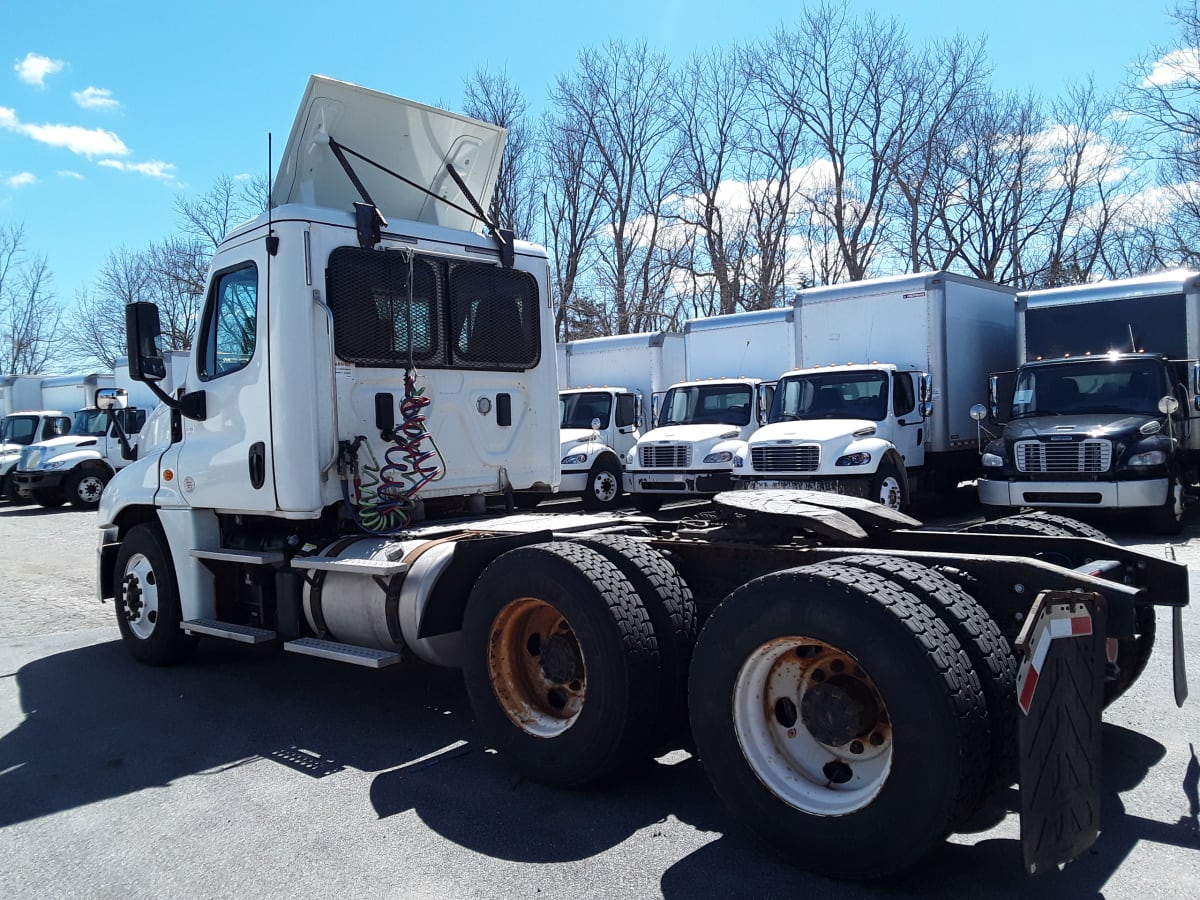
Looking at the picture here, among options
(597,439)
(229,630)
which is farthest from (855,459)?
(229,630)

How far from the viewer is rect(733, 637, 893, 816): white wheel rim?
3463 mm

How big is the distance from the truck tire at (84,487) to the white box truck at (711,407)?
13256 mm

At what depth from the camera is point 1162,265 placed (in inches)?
1328

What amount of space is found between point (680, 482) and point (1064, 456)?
545 cm

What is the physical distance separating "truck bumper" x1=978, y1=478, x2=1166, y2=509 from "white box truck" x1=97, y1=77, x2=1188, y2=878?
760 centimetres

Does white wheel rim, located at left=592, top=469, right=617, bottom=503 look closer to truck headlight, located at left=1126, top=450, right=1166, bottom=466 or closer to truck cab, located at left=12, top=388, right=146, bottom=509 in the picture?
truck headlight, located at left=1126, top=450, right=1166, bottom=466

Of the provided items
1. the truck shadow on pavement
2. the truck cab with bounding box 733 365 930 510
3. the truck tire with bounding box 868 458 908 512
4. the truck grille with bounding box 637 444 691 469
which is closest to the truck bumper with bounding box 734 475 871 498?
the truck cab with bounding box 733 365 930 510

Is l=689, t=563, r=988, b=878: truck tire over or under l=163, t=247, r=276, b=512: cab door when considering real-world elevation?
under

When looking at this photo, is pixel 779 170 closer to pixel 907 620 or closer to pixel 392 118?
pixel 392 118

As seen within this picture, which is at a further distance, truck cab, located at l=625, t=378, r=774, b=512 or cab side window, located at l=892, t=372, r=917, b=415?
truck cab, located at l=625, t=378, r=774, b=512

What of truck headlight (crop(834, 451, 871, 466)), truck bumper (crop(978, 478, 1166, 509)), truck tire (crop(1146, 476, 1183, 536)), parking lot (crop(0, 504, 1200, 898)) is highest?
truck headlight (crop(834, 451, 871, 466))

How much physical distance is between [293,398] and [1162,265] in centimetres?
3576

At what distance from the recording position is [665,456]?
1534cm

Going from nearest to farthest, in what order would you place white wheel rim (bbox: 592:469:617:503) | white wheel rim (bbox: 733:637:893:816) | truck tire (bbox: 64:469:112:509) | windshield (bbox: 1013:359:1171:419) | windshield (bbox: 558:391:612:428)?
white wheel rim (bbox: 733:637:893:816) → windshield (bbox: 1013:359:1171:419) → white wheel rim (bbox: 592:469:617:503) → windshield (bbox: 558:391:612:428) → truck tire (bbox: 64:469:112:509)
